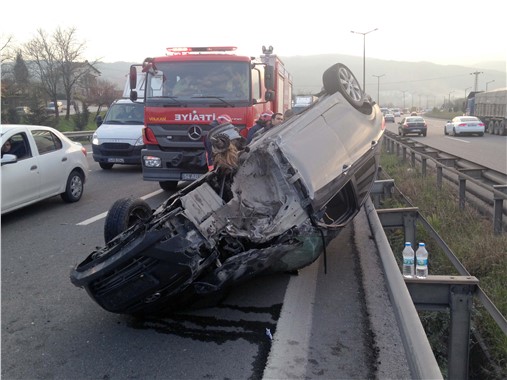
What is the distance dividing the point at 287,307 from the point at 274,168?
131 centimetres

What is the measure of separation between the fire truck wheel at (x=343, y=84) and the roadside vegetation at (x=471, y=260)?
2.04m

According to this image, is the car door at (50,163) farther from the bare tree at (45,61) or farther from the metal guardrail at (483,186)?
the bare tree at (45,61)

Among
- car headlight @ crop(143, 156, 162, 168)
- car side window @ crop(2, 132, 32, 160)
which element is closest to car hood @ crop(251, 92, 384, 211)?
car headlight @ crop(143, 156, 162, 168)

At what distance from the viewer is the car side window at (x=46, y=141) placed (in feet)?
27.6

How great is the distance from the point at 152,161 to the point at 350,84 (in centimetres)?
408

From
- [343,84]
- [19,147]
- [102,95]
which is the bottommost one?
[19,147]

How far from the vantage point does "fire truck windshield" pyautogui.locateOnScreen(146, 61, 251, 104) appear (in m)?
8.71

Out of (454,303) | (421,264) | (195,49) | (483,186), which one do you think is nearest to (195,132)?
(195,49)

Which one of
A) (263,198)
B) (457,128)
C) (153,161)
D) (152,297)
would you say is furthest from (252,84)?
(457,128)

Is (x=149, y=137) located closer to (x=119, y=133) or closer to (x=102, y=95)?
(x=119, y=133)

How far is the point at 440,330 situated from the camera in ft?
16.3

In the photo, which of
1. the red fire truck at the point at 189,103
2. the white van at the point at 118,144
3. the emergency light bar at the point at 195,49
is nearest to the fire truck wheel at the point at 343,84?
the red fire truck at the point at 189,103

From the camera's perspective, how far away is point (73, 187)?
9.34m

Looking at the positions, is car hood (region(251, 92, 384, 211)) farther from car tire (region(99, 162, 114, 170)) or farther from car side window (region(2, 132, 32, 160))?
car tire (region(99, 162, 114, 170))
